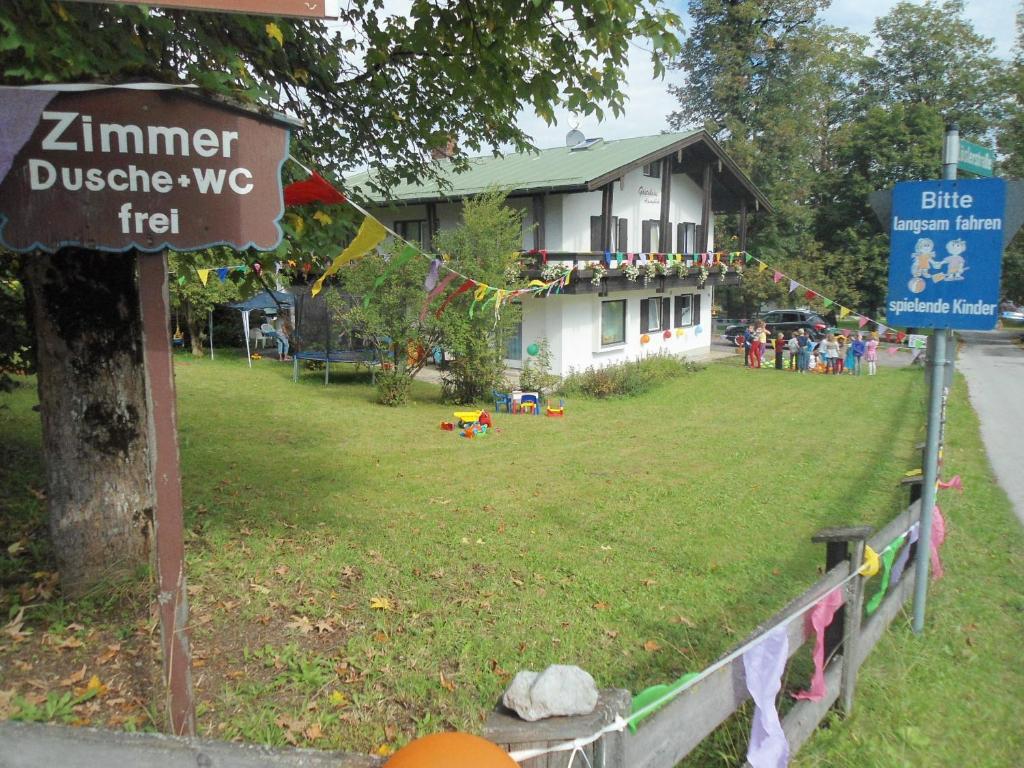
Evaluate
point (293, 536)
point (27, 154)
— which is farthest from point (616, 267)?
point (27, 154)

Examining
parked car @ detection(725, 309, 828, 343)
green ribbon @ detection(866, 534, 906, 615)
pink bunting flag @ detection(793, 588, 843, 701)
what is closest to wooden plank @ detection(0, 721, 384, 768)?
pink bunting flag @ detection(793, 588, 843, 701)

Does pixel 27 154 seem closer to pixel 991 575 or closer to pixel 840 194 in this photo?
pixel 991 575

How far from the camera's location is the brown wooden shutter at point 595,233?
70.7ft

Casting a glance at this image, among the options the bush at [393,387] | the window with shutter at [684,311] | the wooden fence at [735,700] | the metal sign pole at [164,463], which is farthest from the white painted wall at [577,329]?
the metal sign pole at [164,463]

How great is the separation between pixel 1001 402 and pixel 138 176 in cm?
1992

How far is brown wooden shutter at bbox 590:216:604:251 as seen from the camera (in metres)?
21.5

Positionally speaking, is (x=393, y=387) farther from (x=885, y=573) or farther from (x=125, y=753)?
(x=125, y=753)

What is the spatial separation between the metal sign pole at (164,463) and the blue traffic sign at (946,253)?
416 cm

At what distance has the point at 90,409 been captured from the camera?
4.54 m

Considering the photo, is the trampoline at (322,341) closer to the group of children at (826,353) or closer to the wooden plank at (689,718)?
the group of children at (826,353)

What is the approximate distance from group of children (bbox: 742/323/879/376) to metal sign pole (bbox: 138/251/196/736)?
23.8 meters

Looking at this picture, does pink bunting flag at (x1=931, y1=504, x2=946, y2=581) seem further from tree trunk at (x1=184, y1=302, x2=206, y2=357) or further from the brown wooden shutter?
tree trunk at (x1=184, y1=302, x2=206, y2=357)

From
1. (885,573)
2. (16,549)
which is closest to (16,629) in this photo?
(16,549)

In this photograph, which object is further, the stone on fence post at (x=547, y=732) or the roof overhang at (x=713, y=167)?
the roof overhang at (x=713, y=167)
